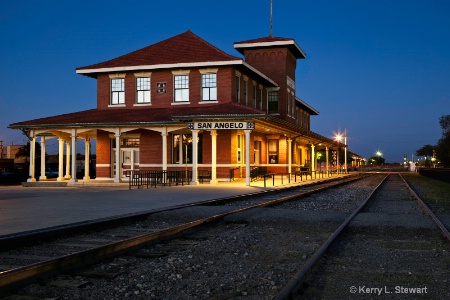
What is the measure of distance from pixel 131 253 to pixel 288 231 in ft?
11.9

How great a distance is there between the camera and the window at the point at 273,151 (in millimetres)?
38094

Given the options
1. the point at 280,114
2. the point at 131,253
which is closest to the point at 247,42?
the point at 280,114

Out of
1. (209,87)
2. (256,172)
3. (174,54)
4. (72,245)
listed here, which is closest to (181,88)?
(209,87)

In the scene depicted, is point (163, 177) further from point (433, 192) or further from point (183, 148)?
point (433, 192)

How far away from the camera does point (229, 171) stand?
29.7 meters

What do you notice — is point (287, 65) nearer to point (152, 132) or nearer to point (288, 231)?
point (152, 132)

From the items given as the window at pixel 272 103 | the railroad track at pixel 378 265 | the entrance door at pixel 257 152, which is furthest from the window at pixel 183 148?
the railroad track at pixel 378 265

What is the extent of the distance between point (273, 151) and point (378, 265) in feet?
104

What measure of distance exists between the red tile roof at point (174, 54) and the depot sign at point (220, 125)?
19.6 ft

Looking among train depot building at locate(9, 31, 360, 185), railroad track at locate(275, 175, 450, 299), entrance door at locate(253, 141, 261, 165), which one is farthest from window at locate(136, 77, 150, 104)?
railroad track at locate(275, 175, 450, 299)

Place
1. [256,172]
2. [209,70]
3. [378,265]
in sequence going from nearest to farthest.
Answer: [378,265] → [209,70] → [256,172]

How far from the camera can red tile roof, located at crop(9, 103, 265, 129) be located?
1005 inches

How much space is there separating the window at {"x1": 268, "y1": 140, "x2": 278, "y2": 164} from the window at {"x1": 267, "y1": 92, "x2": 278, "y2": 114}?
8.12 ft

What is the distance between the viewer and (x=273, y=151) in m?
38.2
